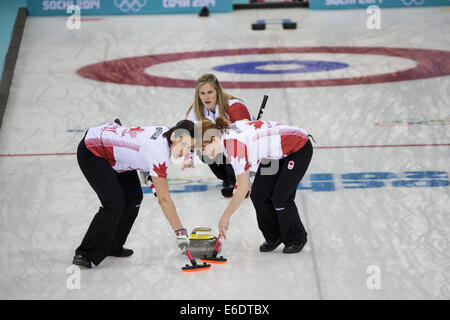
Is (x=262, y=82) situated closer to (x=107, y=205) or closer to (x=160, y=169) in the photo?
(x=107, y=205)

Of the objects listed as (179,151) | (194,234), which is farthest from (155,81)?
(179,151)

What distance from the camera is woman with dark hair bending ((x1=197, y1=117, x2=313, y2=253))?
13.1ft

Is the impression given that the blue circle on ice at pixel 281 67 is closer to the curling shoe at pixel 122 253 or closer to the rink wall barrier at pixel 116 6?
the rink wall barrier at pixel 116 6

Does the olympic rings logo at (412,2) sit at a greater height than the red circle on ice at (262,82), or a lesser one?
greater

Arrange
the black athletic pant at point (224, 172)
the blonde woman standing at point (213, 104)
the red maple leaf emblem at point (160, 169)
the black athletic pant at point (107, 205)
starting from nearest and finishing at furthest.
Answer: the red maple leaf emblem at point (160, 169) < the black athletic pant at point (107, 205) < the blonde woman standing at point (213, 104) < the black athletic pant at point (224, 172)

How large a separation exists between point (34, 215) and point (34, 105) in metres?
3.04

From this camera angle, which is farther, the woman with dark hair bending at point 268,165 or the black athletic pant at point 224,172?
the black athletic pant at point 224,172

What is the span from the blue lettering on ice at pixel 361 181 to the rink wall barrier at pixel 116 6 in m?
6.31

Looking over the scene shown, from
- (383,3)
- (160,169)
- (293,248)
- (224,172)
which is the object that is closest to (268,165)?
(293,248)

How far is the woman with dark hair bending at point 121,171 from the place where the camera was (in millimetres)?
3977

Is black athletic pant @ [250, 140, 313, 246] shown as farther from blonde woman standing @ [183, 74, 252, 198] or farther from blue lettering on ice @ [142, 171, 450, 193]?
blue lettering on ice @ [142, 171, 450, 193]

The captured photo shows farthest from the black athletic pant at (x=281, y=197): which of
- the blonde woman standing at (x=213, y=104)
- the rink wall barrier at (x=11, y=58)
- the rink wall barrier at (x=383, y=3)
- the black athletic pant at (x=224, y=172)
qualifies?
the rink wall barrier at (x=383, y=3)

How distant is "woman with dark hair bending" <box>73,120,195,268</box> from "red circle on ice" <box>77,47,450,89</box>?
4.29 m
